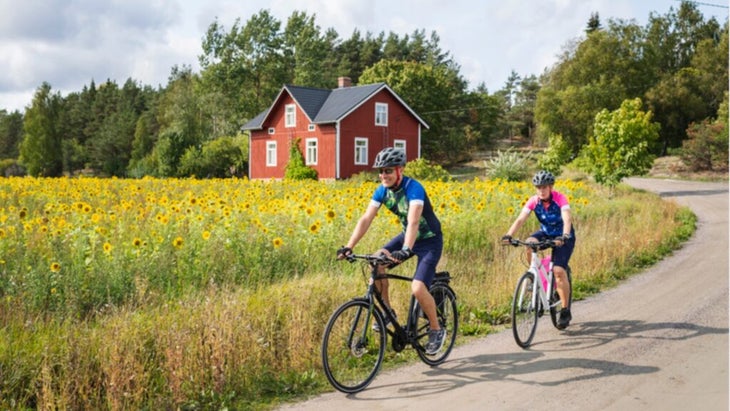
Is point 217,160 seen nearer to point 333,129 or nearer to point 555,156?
point 333,129

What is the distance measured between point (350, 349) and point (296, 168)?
37277 millimetres

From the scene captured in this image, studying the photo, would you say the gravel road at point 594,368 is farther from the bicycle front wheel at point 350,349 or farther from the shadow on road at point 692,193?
the shadow on road at point 692,193

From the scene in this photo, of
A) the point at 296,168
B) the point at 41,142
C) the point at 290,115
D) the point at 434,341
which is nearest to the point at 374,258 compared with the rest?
the point at 434,341

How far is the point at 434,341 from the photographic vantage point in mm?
6406

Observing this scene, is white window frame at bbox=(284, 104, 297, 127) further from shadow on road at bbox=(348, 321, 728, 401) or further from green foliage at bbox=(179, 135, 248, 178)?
shadow on road at bbox=(348, 321, 728, 401)

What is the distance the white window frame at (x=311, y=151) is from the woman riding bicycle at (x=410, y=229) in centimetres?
3823

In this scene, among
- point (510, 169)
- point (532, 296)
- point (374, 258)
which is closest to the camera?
point (374, 258)

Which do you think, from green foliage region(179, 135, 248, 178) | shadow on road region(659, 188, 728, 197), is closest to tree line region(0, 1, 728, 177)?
green foliage region(179, 135, 248, 178)

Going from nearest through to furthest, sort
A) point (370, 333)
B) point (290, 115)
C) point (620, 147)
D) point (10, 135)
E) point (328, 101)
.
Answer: point (370, 333) → point (620, 147) → point (290, 115) → point (328, 101) → point (10, 135)

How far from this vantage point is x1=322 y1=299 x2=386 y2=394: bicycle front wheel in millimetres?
5742

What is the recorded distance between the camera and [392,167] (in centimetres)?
605

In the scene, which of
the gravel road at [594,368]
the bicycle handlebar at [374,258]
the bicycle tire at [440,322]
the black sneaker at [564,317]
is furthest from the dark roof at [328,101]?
the bicycle handlebar at [374,258]

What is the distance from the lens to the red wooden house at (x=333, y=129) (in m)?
43.2

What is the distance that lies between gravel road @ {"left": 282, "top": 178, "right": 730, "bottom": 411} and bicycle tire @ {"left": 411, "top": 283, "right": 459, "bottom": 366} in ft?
0.37
